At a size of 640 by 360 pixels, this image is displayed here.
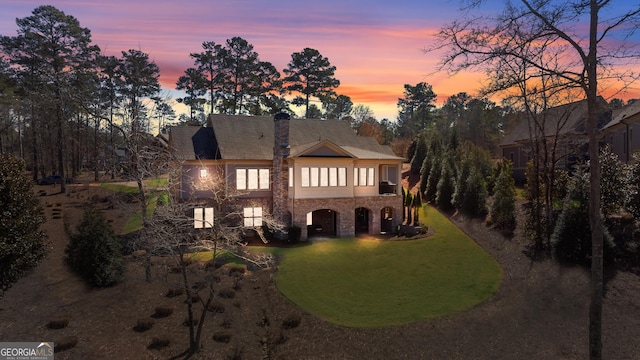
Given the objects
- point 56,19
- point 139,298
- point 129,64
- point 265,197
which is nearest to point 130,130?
point 139,298


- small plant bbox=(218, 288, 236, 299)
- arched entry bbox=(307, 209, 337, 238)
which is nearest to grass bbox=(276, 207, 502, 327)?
small plant bbox=(218, 288, 236, 299)

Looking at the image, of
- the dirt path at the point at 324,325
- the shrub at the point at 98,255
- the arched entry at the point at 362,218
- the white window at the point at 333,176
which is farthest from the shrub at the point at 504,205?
the shrub at the point at 98,255

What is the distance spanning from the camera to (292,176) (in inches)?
Result: 1133

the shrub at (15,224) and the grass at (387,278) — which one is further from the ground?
the shrub at (15,224)

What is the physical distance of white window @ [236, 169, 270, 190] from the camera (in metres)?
30.1

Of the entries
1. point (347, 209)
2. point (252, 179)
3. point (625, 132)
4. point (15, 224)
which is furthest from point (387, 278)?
point (625, 132)

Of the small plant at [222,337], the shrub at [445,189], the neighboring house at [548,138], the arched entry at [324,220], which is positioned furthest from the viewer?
the neighboring house at [548,138]

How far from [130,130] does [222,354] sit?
12.8 metres

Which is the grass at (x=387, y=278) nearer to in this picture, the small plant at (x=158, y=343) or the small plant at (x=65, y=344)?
the small plant at (x=158, y=343)

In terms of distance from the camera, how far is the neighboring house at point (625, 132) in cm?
3042

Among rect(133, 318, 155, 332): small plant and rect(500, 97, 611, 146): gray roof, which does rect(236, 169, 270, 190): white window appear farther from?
rect(500, 97, 611, 146): gray roof

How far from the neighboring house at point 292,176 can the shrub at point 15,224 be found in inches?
449

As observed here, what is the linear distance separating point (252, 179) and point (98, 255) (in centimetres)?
1341

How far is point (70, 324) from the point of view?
A: 51.6 feet
